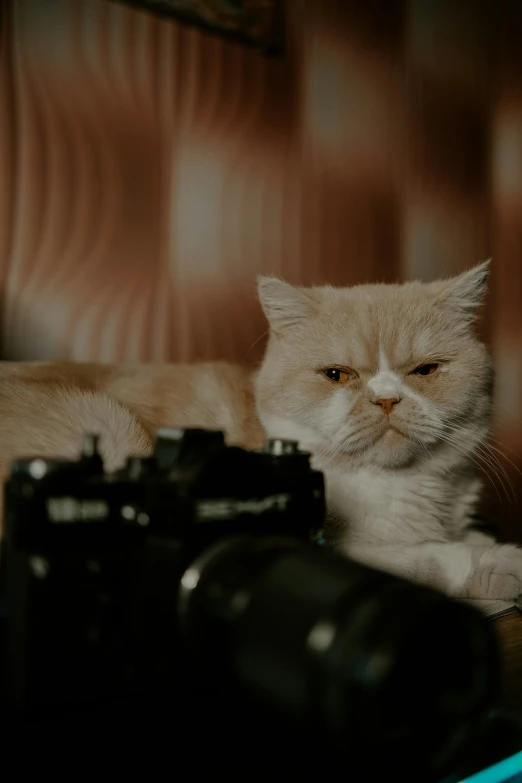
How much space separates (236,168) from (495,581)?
0.91 metres

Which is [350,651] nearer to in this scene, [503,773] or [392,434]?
[503,773]

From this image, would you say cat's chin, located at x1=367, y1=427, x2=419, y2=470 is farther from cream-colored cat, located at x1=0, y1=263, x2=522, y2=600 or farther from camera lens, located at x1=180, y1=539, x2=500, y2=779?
camera lens, located at x1=180, y1=539, x2=500, y2=779

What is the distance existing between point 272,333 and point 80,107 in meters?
0.51

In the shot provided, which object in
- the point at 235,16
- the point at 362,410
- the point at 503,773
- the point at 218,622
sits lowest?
the point at 503,773

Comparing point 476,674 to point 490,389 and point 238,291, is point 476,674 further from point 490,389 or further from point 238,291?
point 238,291

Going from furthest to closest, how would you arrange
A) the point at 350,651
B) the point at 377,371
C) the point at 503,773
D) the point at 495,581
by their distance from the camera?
Answer: the point at 377,371 < the point at 495,581 < the point at 503,773 < the point at 350,651

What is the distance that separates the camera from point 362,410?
0.87m

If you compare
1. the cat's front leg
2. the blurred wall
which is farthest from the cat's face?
the blurred wall

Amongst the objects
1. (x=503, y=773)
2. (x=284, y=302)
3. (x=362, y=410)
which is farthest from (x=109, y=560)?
(x=284, y=302)

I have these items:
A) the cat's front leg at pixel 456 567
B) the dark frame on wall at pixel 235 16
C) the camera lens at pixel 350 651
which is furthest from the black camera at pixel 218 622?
the dark frame on wall at pixel 235 16

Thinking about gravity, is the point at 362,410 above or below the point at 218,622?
above

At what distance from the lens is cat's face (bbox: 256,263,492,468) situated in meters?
0.87

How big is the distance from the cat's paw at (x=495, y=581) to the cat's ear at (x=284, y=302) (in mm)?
451

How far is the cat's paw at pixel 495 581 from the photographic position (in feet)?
2.64
